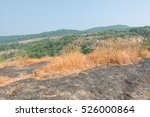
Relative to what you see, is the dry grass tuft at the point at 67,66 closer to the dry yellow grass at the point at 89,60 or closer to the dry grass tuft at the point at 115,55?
the dry yellow grass at the point at 89,60

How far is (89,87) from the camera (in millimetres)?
7488

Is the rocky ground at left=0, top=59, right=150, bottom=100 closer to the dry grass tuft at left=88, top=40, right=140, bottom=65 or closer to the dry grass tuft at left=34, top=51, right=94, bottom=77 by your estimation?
the dry grass tuft at left=34, top=51, right=94, bottom=77

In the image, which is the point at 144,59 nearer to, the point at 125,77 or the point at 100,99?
the point at 125,77

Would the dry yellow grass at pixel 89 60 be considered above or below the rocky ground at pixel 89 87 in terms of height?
above

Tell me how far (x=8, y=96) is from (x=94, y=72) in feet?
8.74

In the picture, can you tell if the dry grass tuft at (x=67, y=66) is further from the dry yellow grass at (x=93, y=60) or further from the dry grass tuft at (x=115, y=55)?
the dry grass tuft at (x=115, y=55)

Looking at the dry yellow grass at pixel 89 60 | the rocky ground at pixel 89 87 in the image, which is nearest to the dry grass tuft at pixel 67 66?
the dry yellow grass at pixel 89 60

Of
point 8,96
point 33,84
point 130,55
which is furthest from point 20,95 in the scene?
point 130,55

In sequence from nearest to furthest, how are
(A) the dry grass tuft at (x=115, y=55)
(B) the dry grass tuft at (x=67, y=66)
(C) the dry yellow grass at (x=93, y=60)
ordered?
(B) the dry grass tuft at (x=67, y=66) → (C) the dry yellow grass at (x=93, y=60) → (A) the dry grass tuft at (x=115, y=55)

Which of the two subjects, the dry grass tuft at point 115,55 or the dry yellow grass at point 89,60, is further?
the dry grass tuft at point 115,55

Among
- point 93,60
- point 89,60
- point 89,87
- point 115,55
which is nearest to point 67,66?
point 89,60

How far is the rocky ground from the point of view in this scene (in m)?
6.93

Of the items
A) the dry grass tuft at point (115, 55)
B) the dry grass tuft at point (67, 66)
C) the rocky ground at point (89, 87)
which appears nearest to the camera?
the rocky ground at point (89, 87)

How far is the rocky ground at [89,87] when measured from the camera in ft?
22.7
